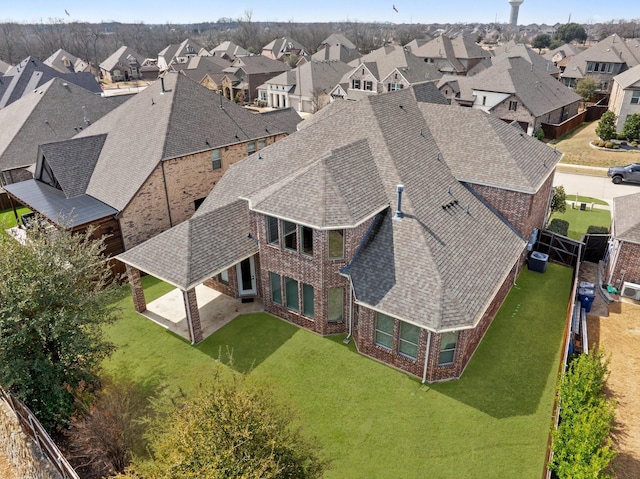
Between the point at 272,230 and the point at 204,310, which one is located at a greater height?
the point at 272,230

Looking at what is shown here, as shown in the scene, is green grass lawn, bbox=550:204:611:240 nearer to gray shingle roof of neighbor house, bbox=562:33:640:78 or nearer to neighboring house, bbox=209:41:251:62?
gray shingle roof of neighbor house, bbox=562:33:640:78

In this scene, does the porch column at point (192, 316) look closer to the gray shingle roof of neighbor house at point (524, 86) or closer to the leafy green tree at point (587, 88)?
the gray shingle roof of neighbor house at point (524, 86)

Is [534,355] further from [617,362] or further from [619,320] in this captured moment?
[619,320]

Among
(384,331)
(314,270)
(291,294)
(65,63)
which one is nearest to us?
(384,331)

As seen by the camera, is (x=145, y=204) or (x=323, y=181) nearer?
(x=323, y=181)

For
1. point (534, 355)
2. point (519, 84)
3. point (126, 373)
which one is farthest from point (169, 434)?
point (519, 84)

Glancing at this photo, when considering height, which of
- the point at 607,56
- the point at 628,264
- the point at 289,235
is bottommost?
the point at 628,264

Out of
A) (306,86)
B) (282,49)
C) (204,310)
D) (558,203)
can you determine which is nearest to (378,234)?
(204,310)

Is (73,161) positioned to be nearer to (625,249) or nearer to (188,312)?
(188,312)
